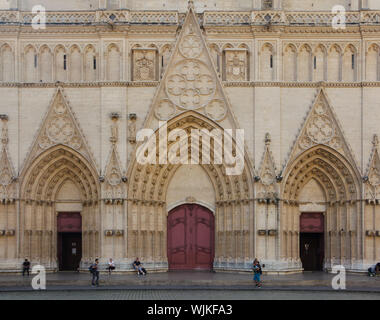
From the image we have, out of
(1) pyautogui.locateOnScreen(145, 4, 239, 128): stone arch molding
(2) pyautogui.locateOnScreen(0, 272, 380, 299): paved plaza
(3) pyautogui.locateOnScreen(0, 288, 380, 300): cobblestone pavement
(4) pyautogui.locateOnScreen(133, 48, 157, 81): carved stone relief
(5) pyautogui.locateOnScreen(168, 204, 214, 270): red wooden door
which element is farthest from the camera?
(5) pyautogui.locateOnScreen(168, 204, 214, 270): red wooden door

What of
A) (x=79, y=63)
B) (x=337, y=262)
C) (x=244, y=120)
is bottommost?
(x=337, y=262)

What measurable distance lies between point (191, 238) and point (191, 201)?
1842 mm

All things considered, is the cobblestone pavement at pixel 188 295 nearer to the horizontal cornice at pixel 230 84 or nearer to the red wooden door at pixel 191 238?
the red wooden door at pixel 191 238

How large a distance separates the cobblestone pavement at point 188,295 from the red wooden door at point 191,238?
774 cm

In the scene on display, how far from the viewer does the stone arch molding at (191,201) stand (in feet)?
121

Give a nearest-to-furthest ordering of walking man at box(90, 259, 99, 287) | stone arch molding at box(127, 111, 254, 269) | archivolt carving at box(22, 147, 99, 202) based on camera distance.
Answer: walking man at box(90, 259, 99, 287) < stone arch molding at box(127, 111, 254, 269) < archivolt carving at box(22, 147, 99, 202)

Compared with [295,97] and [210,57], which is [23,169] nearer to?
[210,57]

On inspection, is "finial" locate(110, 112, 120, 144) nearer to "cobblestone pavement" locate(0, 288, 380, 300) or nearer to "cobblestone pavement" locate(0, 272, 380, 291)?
"cobblestone pavement" locate(0, 272, 380, 291)

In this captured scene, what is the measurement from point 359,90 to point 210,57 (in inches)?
283

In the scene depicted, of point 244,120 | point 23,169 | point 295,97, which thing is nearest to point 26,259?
point 23,169

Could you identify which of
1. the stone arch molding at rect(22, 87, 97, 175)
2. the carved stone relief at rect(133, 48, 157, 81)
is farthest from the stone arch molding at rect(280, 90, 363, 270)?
the stone arch molding at rect(22, 87, 97, 175)

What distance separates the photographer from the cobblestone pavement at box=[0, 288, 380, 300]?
2822 cm

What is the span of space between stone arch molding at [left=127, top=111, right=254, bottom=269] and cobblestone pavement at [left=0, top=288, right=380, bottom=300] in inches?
242

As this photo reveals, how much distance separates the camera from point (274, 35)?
36969mm
